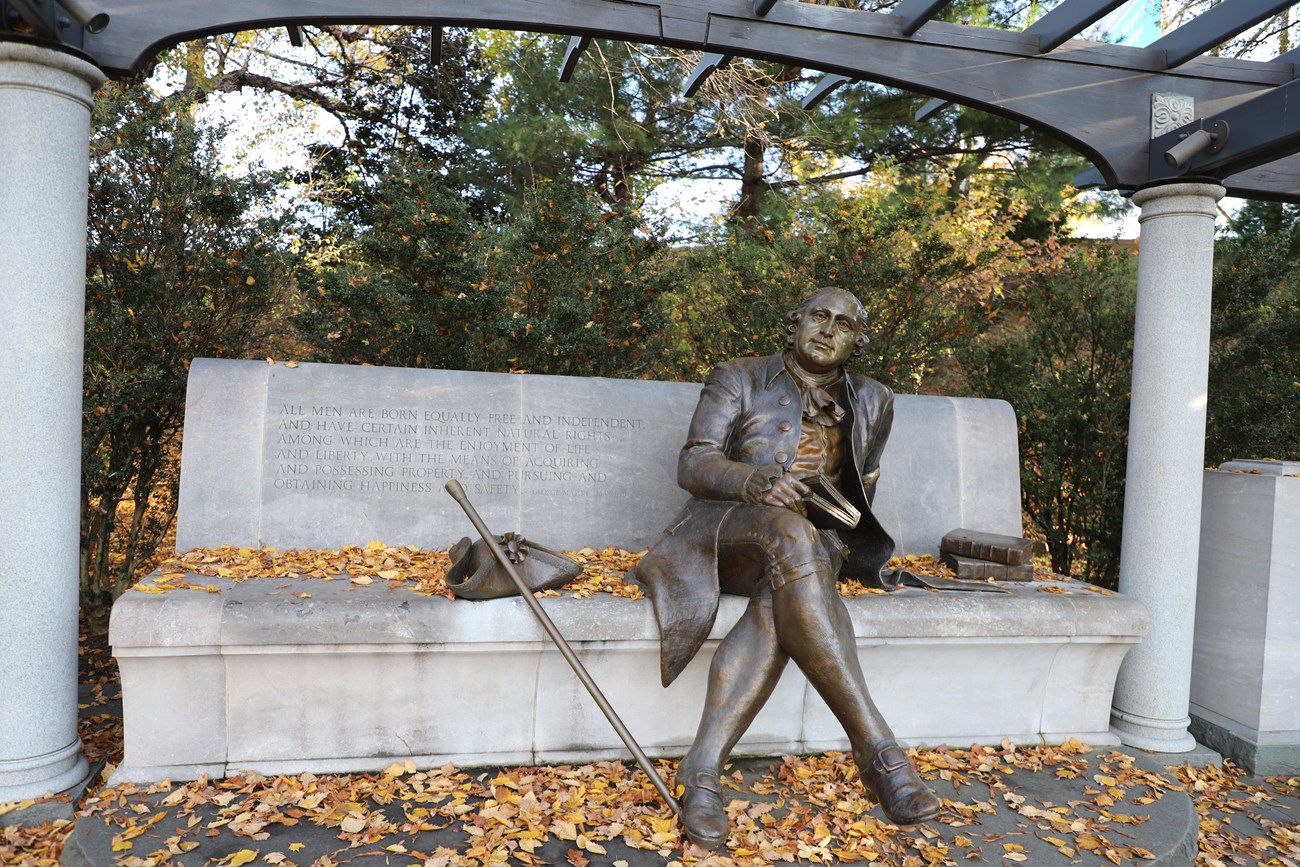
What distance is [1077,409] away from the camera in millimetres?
7047

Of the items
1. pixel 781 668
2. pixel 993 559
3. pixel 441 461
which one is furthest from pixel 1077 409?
pixel 441 461

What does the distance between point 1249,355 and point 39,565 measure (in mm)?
7894

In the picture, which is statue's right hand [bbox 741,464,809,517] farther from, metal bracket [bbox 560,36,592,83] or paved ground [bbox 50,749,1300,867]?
metal bracket [bbox 560,36,592,83]

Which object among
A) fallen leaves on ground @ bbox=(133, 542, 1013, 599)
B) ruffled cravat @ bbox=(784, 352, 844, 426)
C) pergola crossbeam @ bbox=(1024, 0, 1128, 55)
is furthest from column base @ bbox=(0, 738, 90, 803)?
pergola crossbeam @ bbox=(1024, 0, 1128, 55)

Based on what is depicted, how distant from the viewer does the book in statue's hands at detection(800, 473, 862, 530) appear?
3617 millimetres

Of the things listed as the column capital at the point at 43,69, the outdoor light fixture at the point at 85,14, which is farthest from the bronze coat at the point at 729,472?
the column capital at the point at 43,69

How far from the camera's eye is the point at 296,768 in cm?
350

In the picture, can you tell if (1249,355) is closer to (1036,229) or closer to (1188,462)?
(1188,462)

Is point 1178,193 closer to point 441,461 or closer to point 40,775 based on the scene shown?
point 441,461

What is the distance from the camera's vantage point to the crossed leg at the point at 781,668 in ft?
9.78

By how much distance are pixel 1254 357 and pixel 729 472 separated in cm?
566

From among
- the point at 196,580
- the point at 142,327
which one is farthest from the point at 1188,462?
the point at 142,327

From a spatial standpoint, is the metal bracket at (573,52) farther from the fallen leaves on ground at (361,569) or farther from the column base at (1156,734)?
the column base at (1156,734)

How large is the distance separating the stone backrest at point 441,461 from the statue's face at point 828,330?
121 centimetres
